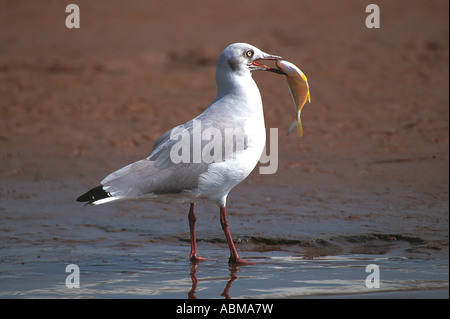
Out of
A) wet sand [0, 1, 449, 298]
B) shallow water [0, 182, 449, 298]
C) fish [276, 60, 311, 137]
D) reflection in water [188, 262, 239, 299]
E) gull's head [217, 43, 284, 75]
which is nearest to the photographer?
reflection in water [188, 262, 239, 299]

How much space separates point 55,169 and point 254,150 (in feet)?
13.5

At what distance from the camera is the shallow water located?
529cm

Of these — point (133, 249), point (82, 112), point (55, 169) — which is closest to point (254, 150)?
point (133, 249)

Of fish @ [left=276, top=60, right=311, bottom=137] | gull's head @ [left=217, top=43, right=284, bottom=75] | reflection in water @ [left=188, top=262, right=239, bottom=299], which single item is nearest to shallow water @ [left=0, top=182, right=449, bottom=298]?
reflection in water @ [left=188, top=262, right=239, bottom=299]

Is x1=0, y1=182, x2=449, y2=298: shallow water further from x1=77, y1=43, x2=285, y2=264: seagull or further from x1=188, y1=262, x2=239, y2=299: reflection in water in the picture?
x1=77, y1=43, x2=285, y2=264: seagull

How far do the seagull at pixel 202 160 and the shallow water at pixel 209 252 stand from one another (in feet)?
1.47

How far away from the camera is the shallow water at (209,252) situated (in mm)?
5289

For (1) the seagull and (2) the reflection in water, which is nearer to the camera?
(2) the reflection in water

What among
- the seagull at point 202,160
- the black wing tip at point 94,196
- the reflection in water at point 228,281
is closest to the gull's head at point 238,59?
the seagull at point 202,160

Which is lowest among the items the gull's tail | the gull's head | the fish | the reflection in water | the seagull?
the reflection in water

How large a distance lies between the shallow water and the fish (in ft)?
3.78

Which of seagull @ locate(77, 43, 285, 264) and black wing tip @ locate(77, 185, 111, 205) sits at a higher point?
seagull @ locate(77, 43, 285, 264)

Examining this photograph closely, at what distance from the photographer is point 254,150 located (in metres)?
5.78

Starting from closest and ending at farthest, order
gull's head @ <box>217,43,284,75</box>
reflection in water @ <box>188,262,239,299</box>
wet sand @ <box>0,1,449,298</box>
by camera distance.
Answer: reflection in water @ <box>188,262,239,299</box>
wet sand @ <box>0,1,449,298</box>
gull's head @ <box>217,43,284,75</box>
